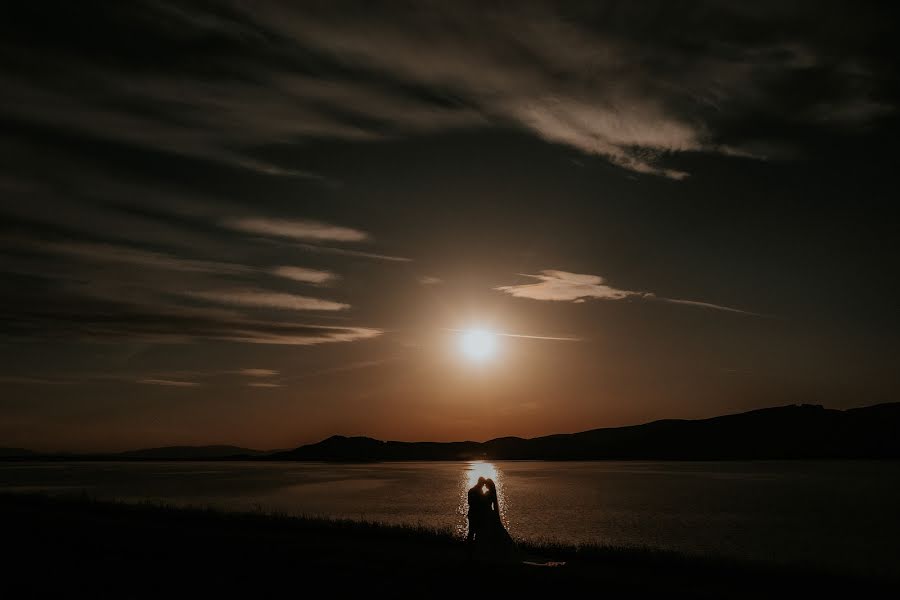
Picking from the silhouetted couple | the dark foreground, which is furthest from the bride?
the dark foreground

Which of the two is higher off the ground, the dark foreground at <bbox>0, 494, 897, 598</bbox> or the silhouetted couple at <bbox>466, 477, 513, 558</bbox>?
the silhouetted couple at <bbox>466, 477, 513, 558</bbox>

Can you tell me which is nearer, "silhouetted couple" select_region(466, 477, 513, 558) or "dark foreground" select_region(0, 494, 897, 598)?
"dark foreground" select_region(0, 494, 897, 598)

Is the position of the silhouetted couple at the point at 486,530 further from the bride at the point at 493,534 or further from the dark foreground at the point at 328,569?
the dark foreground at the point at 328,569

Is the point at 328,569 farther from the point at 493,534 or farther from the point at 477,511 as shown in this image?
the point at 493,534

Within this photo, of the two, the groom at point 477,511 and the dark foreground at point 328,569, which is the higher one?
the groom at point 477,511

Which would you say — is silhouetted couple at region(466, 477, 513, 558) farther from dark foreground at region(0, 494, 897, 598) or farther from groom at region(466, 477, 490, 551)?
dark foreground at region(0, 494, 897, 598)

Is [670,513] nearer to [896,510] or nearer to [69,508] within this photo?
[896,510]

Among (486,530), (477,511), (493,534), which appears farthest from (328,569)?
(493,534)

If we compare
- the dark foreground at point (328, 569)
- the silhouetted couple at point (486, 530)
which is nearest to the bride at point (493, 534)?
the silhouetted couple at point (486, 530)

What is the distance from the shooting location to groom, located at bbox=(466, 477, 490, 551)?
18.5 metres

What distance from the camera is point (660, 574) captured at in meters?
19.1

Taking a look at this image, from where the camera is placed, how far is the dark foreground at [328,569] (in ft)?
49.2

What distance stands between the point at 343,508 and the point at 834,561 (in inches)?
1754

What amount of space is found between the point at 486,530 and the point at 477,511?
593 millimetres
